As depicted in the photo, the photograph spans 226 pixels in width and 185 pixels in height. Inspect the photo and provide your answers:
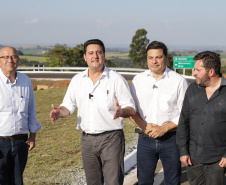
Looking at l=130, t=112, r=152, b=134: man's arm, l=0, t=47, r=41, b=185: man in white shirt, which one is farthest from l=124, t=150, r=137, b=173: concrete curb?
l=0, t=47, r=41, b=185: man in white shirt

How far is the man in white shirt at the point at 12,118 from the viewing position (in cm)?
435

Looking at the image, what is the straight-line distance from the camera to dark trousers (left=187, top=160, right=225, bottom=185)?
3.89 meters

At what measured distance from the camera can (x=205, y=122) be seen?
3850 mm

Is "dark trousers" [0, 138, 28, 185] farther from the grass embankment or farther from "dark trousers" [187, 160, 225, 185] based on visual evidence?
"dark trousers" [187, 160, 225, 185]

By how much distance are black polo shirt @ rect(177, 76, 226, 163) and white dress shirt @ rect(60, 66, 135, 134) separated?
712 mm

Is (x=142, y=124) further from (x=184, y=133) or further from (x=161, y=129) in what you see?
Result: (x=184, y=133)

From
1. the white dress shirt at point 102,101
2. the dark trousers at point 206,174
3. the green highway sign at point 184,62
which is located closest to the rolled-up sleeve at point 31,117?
the white dress shirt at point 102,101

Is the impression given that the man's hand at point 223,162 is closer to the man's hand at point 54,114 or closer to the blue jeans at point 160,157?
the blue jeans at point 160,157

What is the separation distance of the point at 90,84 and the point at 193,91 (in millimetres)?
1247

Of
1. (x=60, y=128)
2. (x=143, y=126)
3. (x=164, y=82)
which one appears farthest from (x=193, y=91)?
(x=60, y=128)

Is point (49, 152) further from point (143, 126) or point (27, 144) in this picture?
point (143, 126)

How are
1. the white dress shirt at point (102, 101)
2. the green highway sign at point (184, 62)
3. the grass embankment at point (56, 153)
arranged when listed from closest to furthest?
the white dress shirt at point (102, 101) → the grass embankment at point (56, 153) → the green highway sign at point (184, 62)

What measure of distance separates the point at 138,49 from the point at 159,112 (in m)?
62.6

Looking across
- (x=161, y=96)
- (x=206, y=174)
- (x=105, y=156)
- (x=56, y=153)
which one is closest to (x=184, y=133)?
(x=206, y=174)
